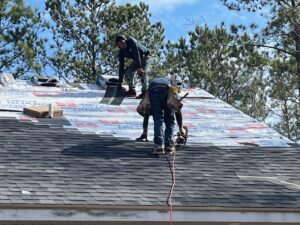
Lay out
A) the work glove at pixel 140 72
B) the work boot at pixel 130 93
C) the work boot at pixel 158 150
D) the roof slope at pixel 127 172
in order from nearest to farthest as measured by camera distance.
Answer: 1. the roof slope at pixel 127 172
2. the work boot at pixel 158 150
3. the work glove at pixel 140 72
4. the work boot at pixel 130 93

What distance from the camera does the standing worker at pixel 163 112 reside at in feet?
29.3

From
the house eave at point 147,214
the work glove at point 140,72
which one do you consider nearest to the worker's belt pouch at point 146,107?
the house eave at point 147,214

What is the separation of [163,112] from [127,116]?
5.63ft

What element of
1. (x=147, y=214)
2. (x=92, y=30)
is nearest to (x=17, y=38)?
(x=92, y=30)

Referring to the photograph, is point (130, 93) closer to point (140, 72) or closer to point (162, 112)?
point (140, 72)

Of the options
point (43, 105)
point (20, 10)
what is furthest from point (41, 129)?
point (20, 10)

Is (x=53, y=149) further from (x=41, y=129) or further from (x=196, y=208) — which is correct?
(x=196, y=208)

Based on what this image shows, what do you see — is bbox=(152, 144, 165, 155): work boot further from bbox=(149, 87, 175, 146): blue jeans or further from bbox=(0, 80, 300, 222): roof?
bbox=(149, 87, 175, 146): blue jeans

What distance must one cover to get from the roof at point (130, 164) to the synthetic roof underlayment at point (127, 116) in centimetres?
2

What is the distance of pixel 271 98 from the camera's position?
80.1 feet

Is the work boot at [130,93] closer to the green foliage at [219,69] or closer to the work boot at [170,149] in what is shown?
the work boot at [170,149]

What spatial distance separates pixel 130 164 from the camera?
833cm

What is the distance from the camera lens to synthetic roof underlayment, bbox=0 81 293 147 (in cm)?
994

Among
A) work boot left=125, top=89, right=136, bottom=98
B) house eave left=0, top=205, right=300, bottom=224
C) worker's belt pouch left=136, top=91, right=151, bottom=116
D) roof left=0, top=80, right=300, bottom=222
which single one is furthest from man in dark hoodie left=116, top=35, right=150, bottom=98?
house eave left=0, top=205, right=300, bottom=224
